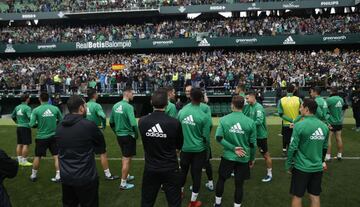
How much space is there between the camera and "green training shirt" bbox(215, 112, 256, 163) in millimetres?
5836

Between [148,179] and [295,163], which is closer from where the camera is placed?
[148,179]

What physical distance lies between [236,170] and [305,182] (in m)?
1.15

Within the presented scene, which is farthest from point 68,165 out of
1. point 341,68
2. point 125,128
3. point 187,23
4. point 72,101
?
point 187,23

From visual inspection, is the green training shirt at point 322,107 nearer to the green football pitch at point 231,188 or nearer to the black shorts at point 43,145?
the green football pitch at point 231,188

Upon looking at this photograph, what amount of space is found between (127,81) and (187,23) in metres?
12.8

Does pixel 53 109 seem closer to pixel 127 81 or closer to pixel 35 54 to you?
pixel 127 81

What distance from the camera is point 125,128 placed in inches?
296

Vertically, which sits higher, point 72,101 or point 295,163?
point 72,101

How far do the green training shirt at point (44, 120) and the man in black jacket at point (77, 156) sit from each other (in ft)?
11.2

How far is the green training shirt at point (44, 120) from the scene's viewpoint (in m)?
7.83

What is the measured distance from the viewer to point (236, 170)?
6000 mm

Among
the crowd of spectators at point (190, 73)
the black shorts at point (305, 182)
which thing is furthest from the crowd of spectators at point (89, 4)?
the black shorts at point (305, 182)

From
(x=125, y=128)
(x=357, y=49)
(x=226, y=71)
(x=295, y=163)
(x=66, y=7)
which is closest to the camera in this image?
(x=295, y=163)

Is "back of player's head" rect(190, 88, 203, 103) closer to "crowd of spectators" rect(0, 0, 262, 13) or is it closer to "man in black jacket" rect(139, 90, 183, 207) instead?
"man in black jacket" rect(139, 90, 183, 207)
